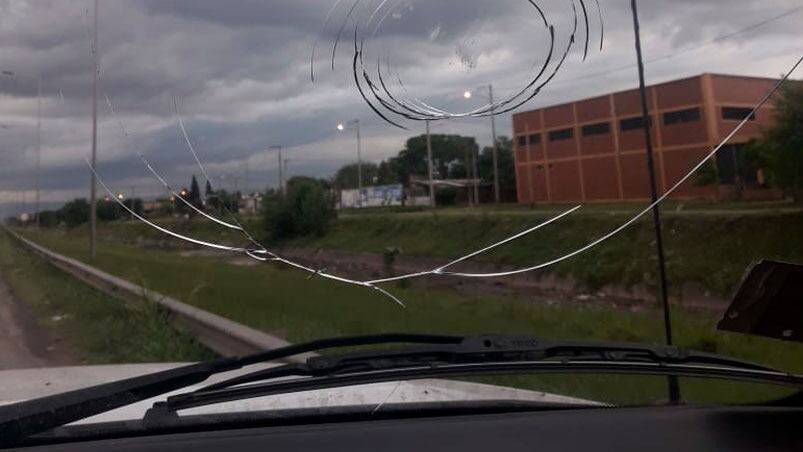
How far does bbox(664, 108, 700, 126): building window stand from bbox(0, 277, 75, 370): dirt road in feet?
22.0

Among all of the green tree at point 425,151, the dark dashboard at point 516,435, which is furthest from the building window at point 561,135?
the dark dashboard at point 516,435

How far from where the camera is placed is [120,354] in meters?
9.11

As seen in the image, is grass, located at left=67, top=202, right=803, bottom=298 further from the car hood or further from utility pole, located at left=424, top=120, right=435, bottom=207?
the car hood

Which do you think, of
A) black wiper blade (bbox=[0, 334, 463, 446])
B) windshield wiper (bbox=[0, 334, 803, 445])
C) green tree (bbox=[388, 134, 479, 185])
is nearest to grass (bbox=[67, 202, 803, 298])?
green tree (bbox=[388, 134, 479, 185])

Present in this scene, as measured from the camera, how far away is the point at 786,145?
6848 mm

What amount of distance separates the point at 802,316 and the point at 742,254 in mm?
11835

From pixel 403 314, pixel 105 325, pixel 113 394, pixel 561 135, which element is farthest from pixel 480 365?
pixel 105 325

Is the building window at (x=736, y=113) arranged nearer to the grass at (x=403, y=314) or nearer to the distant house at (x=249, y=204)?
the distant house at (x=249, y=204)

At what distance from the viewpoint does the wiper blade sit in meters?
2.66

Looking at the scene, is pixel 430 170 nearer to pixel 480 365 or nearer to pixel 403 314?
pixel 403 314

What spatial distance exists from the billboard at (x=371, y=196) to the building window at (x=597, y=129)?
64.4 inches

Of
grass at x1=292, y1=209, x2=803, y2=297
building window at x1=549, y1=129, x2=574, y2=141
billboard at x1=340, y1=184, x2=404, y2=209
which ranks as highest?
building window at x1=549, y1=129, x2=574, y2=141

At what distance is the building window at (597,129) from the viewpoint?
18.1 feet

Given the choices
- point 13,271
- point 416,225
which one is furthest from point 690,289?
point 13,271
